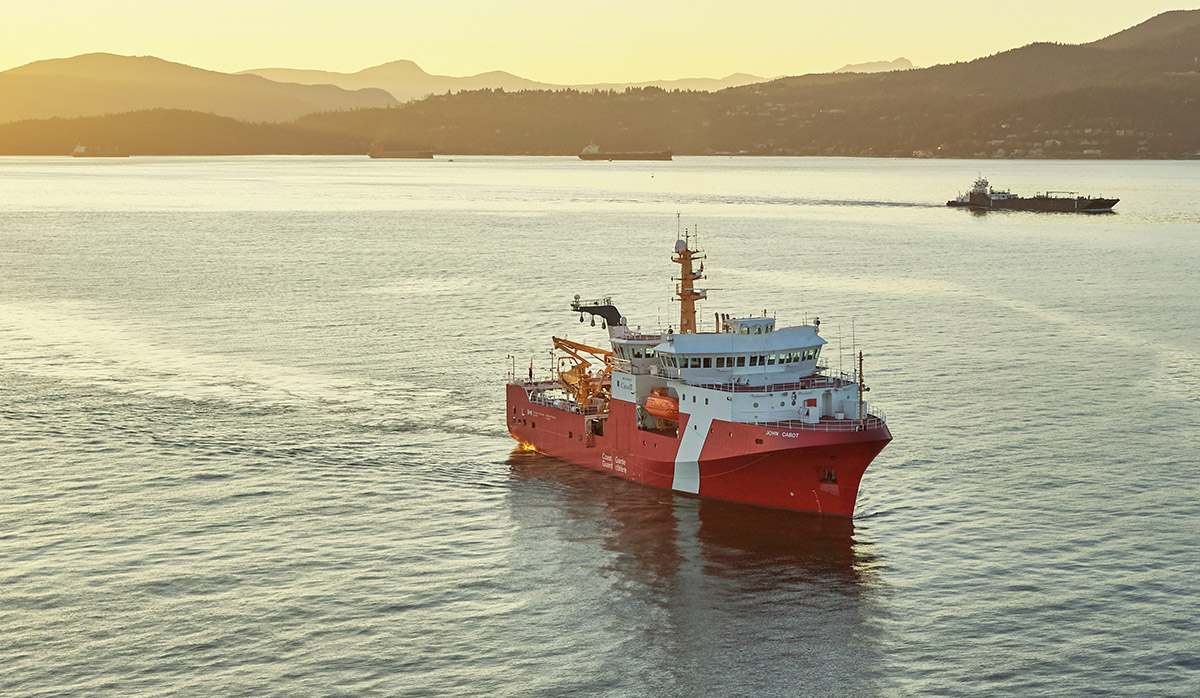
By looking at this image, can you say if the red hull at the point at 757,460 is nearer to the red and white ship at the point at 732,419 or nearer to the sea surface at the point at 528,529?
the red and white ship at the point at 732,419

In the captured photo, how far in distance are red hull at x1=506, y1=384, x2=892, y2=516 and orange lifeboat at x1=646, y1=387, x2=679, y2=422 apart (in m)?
0.63

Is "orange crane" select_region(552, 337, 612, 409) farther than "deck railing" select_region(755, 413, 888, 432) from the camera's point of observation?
Yes

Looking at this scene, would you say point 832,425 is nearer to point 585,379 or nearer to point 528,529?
point 528,529

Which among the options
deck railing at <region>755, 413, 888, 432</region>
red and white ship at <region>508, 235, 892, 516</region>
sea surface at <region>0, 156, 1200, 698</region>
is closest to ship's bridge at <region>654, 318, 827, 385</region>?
red and white ship at <region>508, 235, 892, 516</region>

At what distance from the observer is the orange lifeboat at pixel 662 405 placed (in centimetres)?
5512

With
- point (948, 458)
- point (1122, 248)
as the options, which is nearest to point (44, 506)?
point (948, 458)

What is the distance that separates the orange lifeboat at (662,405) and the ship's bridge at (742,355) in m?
1.06

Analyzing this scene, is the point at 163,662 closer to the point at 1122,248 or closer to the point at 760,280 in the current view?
the point at 760,280

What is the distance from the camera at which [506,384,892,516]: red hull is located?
2012 inches

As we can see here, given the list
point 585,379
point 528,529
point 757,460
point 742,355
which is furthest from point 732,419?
point 585,379

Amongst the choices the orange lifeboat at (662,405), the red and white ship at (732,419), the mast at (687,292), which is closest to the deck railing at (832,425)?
the red and white ship at (732,419)

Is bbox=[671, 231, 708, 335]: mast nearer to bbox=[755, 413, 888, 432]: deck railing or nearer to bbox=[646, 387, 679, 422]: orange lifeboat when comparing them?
bbox=[646, 387, 679, 422]: orange lifeboat

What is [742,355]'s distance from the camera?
5481 cm

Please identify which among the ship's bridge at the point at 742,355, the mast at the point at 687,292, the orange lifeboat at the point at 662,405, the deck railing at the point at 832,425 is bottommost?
the deck railing at the point at 832,425
